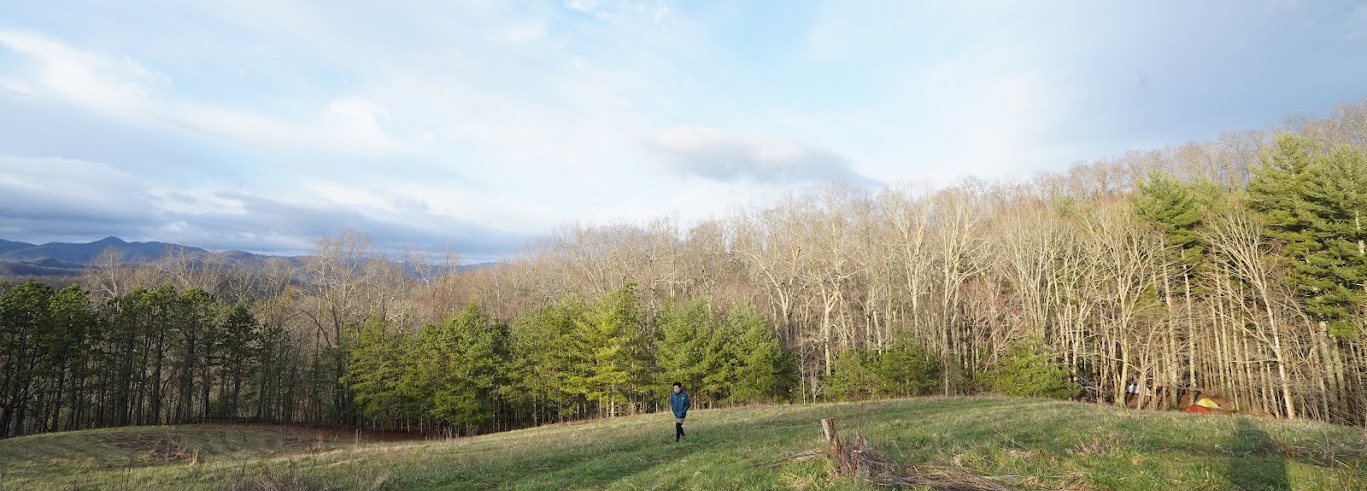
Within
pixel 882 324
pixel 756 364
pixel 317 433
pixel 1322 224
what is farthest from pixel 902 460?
pixel 317 433

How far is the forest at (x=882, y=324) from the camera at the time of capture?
1278 inches

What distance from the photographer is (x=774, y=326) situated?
170 feet

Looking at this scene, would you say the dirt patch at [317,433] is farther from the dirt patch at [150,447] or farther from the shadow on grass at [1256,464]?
the shadow on grass at [1256,464]

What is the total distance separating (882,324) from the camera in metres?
51.8

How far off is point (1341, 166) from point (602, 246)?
5608cm

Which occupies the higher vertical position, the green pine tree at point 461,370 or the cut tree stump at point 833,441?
the cut tree stump at point 833,441

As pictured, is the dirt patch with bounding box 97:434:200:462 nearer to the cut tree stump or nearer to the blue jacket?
the blue jacket

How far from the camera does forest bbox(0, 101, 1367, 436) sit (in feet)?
107

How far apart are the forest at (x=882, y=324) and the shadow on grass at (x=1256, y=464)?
86.9 ft

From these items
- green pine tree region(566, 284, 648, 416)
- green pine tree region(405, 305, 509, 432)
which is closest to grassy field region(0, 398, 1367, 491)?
green pine tree region(566, 284, 648, 416)

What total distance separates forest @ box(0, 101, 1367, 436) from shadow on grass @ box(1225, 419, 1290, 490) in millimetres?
26501

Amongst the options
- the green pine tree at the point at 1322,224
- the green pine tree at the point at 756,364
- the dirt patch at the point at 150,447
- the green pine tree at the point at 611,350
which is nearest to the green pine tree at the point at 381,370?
the dirt patch at the point at 150,447

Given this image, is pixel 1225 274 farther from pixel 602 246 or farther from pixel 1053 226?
pixel 602 246

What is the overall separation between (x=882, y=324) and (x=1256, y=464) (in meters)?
45.5
